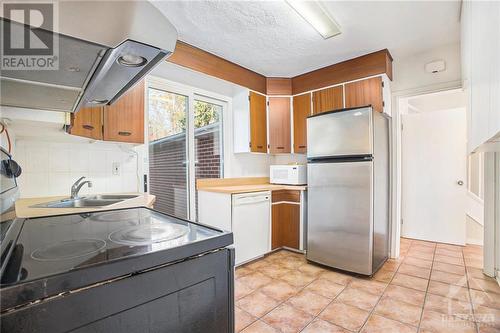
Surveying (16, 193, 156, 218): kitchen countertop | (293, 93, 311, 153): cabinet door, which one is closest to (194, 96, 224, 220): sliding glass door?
(293, 93, 311, 153): cabinet door

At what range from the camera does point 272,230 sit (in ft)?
10.5

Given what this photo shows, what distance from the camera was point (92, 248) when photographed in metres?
0.68

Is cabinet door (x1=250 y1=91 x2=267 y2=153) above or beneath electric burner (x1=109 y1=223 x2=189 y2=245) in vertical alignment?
above

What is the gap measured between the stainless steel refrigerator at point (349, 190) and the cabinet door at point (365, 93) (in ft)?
0.67

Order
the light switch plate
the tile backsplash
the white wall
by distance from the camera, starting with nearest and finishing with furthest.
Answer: the tile backsplash, the light switch plate, the white wall

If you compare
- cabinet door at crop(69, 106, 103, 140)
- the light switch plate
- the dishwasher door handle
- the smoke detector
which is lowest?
the dishwasher door handle

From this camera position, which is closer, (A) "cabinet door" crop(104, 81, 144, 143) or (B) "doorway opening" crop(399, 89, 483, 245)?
(A) "cabinet door" crop(104, 81, 144, 143)

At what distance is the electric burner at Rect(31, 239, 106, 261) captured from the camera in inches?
24.2

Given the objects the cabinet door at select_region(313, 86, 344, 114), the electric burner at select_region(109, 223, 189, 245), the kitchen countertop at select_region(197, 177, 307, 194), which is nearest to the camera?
the electric burner at select_region(109, 223, 189, 245)

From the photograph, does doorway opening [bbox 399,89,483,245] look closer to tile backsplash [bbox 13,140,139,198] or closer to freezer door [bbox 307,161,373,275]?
freezer door [bbox 307,161,373,275]

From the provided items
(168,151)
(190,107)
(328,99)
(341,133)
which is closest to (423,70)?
(328,99)

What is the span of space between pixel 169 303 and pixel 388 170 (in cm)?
306

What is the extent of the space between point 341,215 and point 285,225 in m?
0.90

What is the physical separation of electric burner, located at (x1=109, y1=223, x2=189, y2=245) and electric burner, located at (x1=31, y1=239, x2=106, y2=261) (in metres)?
0.06
